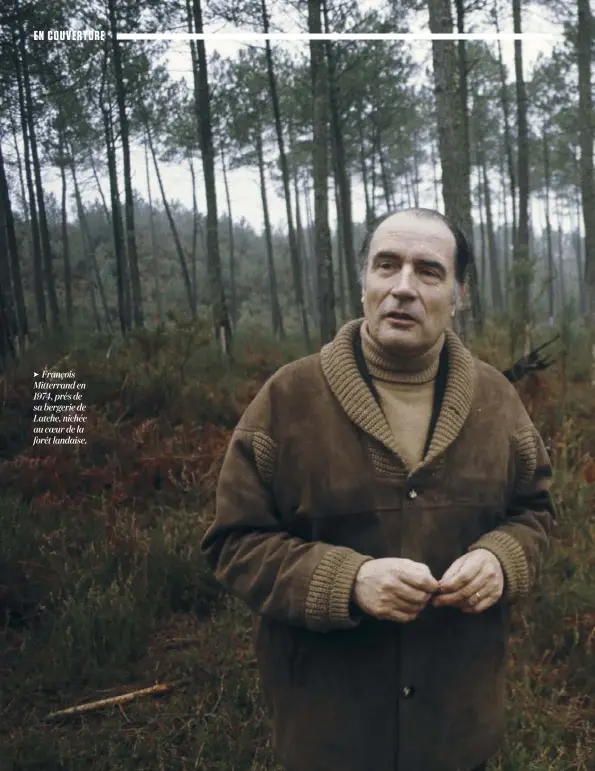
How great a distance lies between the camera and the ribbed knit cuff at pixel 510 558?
4.55 feet

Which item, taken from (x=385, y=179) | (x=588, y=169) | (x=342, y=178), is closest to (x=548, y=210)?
(x=385, y=179)

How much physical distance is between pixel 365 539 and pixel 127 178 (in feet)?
7.38

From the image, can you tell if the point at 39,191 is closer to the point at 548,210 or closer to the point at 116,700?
the point at 116,700

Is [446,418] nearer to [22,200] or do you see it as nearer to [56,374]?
[56,374]

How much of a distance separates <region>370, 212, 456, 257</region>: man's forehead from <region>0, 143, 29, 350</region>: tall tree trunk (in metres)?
2.01

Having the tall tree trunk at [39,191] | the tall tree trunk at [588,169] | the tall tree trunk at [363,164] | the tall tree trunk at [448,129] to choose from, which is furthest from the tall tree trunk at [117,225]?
the tall tree trunk at [588,169]

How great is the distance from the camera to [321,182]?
3.54 meters

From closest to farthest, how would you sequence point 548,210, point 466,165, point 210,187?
point 210,187 < point 466,165 < point 548,210

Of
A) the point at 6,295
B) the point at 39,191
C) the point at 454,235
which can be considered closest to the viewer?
the point at 454,235

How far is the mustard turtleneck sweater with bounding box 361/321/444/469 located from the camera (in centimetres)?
147

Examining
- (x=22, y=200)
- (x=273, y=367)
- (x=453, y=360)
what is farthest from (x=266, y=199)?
(x=453, y=360)

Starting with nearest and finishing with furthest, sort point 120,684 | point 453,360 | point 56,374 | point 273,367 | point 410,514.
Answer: point 410,514 → point 453,360 → point 120,684 → point 56,374 → point 273,367

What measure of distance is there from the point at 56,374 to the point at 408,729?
205 cm

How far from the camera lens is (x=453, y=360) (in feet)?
5.03
